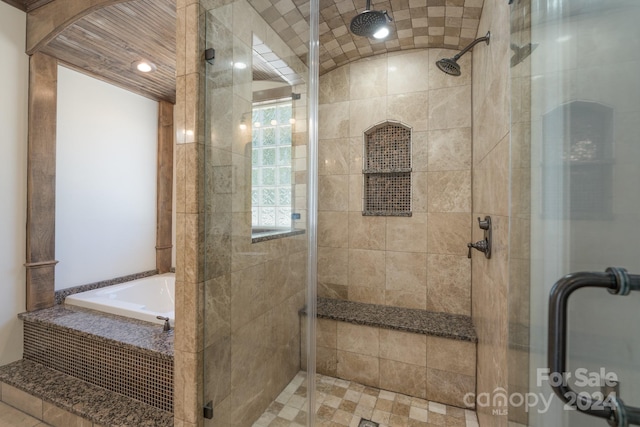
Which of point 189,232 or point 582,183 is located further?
point 189,232

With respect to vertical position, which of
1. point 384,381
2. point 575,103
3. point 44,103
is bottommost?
point 384,381

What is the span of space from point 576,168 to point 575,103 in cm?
15

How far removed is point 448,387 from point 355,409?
26.6 inches

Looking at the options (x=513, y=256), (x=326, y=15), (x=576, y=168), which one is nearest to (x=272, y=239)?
(x=513, y=256)

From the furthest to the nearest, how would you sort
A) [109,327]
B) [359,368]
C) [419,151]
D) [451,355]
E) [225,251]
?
[419,151], [359,368], [451,355], [109,327], [225,251]

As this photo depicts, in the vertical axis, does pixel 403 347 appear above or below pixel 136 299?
below

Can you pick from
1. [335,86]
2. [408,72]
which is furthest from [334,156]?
[408,72]

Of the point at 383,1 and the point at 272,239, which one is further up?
the point at 383,1

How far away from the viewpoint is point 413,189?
2.36 m

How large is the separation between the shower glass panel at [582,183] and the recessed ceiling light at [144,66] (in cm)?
269

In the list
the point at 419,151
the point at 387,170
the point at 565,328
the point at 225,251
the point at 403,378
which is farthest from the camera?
the point at 387,170

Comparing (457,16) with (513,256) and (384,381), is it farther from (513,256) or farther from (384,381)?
(384,381)

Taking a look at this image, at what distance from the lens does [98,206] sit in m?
2.55

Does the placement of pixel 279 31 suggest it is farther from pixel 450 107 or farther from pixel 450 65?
pixel 450 107
